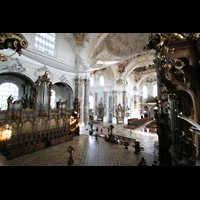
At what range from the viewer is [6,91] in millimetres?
9758

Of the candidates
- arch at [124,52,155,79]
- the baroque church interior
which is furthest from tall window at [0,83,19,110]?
arch at [124,52,155,79]

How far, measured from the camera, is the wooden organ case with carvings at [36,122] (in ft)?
21.0

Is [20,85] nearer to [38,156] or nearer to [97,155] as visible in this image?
[38,156]

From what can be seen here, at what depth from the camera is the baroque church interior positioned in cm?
237

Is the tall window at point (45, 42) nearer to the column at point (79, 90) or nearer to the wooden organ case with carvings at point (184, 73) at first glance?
the column at point (79, 90)

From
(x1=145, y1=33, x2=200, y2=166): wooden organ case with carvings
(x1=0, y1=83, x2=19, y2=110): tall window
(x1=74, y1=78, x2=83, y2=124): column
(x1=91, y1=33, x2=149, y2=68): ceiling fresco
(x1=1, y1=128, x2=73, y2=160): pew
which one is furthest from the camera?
(x1=74, y1=78, x2=83, y2=124): column

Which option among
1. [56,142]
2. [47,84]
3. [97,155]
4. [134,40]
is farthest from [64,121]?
[134,40]

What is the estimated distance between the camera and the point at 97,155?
5.80 metres

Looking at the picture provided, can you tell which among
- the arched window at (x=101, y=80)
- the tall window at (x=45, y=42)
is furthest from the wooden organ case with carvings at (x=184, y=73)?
the arched window at (x=101, y=80)

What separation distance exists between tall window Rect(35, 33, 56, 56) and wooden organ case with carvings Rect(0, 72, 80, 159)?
2805 millimetres

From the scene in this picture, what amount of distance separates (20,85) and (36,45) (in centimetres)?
452

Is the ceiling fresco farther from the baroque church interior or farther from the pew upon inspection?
the pew

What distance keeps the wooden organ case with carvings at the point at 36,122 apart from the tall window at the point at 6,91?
5.74 feet

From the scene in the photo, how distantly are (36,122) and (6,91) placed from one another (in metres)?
5.07
